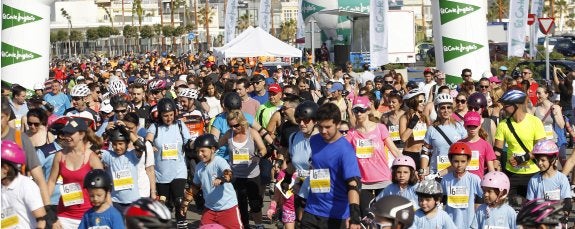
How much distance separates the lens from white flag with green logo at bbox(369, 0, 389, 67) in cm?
2309

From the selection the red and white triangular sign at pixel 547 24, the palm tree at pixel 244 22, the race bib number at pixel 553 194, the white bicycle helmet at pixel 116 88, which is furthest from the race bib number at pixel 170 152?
the palm tree at pixel 244 22

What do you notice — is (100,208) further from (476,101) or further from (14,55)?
(14,55)

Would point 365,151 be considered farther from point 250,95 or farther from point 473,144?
point 250,95

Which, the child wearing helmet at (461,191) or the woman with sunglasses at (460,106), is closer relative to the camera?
the child wearing helmet at (461,191)

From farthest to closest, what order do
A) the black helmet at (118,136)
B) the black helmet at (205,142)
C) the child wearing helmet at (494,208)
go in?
the black helmet at (205,142) → the black helmet at (118,136) → the child wearing helmet at (494,208)

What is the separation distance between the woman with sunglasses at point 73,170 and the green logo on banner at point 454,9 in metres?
13.0

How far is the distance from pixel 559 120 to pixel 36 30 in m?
9.01

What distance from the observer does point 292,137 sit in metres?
11.4

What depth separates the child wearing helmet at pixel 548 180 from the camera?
10.4 metres

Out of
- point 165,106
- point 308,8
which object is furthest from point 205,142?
point 308,8

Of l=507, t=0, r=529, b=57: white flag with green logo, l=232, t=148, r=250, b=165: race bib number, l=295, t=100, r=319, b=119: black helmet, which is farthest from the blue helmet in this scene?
l=507, t=0, r=529, b=57: white flag with green logo

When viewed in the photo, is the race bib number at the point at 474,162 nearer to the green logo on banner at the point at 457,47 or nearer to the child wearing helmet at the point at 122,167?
the child wearing helmet at the point at 122,167

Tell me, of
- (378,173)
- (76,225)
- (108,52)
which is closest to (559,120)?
(378,173)

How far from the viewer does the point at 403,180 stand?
32.2ft
